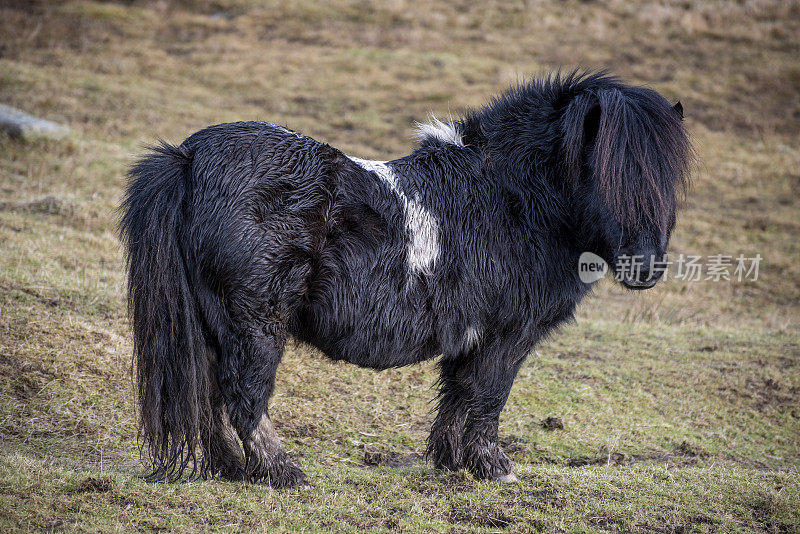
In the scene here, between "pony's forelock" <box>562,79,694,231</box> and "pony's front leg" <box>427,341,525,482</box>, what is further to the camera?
"pony's front leg" <box>427,341,525,482</box>

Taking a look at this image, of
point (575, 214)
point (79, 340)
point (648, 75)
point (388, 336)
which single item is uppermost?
point (648, 75)

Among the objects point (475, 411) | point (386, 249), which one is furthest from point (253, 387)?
point (475, 411)

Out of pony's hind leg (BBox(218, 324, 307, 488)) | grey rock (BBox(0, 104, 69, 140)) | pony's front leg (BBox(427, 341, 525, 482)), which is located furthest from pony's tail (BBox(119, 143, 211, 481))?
grey rock (BBox(0, 104, 69, 140))

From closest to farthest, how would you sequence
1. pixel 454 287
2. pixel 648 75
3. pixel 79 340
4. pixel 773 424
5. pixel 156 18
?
pixel 454 287 → pixel 79 340 → pixel 773 424 → pixel 648 75 → pixel 156 18

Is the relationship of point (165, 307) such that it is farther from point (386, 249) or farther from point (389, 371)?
point (389, 371)

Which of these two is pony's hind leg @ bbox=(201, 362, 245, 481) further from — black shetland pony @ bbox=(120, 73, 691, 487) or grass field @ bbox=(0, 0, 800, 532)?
grass field @ bbox=(0, 0, 800, 532)

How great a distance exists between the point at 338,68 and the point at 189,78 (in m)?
4.47

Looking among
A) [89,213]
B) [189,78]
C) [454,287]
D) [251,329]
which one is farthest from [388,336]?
[189,78]

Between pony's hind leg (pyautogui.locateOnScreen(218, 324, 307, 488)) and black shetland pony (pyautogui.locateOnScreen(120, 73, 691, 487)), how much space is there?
12 mm

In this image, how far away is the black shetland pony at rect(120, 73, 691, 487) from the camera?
13.8ft

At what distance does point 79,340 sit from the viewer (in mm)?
6309

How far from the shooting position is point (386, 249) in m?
4.42

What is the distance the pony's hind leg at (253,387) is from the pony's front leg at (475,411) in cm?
130

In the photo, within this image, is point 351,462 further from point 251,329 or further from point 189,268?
point 189,268
